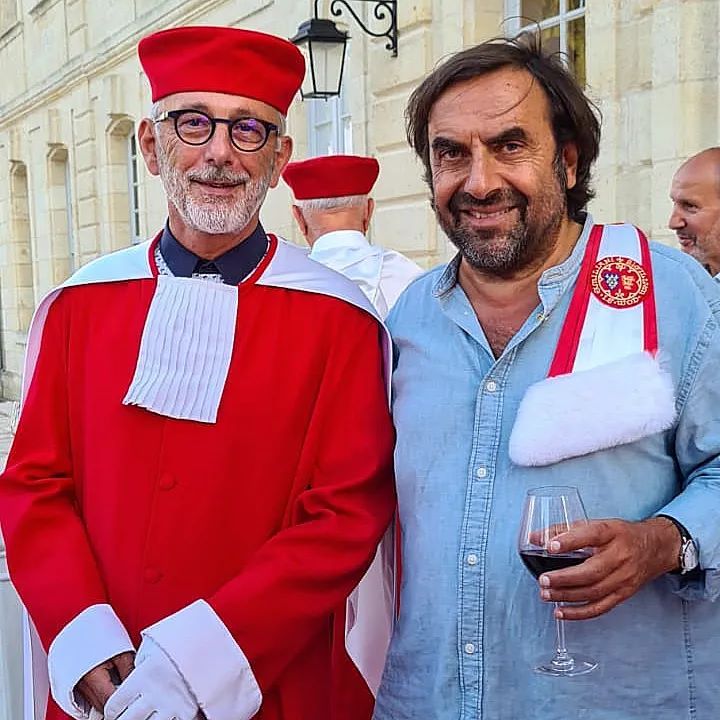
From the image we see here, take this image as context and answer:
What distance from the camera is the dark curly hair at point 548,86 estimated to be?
2.04 meters

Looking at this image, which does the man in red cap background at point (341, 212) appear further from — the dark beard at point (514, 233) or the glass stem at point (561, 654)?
the glass stem at point (561, 654)

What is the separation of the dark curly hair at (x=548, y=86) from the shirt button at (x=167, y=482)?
0.95 m

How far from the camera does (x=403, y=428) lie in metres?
2.06

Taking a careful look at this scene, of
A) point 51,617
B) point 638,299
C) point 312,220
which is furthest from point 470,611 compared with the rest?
point 312,220

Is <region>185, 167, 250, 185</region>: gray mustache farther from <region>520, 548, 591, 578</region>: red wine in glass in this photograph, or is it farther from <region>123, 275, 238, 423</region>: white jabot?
<region>520, 548, 591, 578</region>: red wine in glass

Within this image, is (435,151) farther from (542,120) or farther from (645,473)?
(645,473)

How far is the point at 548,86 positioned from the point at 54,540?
4.64 ft

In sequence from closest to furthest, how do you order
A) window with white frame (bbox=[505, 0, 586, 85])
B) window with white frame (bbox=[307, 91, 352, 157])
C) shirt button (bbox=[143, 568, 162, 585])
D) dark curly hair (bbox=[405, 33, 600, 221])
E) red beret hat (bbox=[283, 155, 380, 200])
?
dark curly hair (bbox=[405, 33, 600, 221]) < shirt button (bbox=[143, 568, 162, 585]) < red beret hat (bbox=[283, 155, 380, 200]) < window with white frame (bbox=[505, 0, 586, 85]) < window with white frame (bbox=[307, 91, 352, 157])

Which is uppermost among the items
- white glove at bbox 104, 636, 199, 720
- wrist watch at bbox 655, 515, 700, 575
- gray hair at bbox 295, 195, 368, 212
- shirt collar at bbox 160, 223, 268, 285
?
gray hair at bbox 295, 195, 368, 212

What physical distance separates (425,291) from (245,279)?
42 cm

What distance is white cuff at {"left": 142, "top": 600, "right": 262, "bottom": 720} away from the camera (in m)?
1.98

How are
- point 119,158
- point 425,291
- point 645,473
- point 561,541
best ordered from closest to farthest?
point 561,541, point 645,473, point 425,291, point 119,158

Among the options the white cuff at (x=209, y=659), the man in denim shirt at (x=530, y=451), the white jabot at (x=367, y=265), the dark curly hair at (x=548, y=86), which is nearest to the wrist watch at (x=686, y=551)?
the man in denim shirt at (x=530, y=451)

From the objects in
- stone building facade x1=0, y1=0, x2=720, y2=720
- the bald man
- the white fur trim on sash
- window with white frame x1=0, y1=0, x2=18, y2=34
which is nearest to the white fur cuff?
the white fur trim on sash
